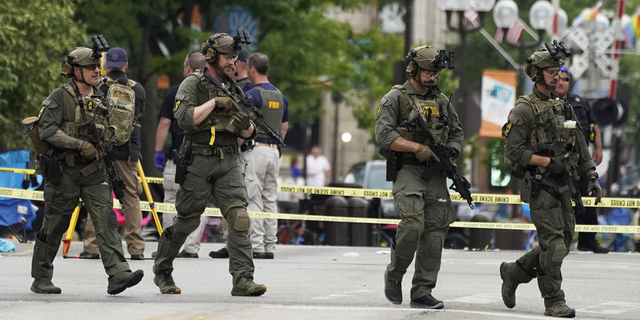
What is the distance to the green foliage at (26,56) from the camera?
17.4m

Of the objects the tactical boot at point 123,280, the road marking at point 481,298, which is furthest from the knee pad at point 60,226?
the road marking at point 481,298

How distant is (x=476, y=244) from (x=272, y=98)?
4891 millimetres

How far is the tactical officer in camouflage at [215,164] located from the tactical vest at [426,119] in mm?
1197

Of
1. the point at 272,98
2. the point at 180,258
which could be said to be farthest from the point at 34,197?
the point at 272,98

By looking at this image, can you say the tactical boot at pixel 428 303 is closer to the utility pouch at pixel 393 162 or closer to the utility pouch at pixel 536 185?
the utility pouch at pixel 393 162

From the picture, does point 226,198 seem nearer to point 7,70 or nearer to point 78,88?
point 78,88

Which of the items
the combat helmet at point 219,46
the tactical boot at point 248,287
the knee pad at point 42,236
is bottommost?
the tactical boot at point 248,287

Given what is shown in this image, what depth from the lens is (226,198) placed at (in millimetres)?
8953

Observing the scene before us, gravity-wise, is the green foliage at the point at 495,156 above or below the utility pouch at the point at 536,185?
below

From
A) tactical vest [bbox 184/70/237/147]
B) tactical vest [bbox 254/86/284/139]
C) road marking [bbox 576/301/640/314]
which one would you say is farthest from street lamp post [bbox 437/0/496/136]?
tactical vest [bbox 184/70/237/147]

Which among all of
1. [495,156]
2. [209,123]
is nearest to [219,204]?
[209,123]

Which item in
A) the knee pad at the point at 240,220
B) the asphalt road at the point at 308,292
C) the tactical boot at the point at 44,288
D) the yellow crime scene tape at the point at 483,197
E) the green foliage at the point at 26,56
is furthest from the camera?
the green foliage at the point at 26,56

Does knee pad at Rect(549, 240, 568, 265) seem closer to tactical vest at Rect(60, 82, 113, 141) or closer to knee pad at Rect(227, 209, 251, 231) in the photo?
knee pad at Rect(227, 209, 251, 231)

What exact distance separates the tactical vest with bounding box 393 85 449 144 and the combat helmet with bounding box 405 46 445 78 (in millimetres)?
193
